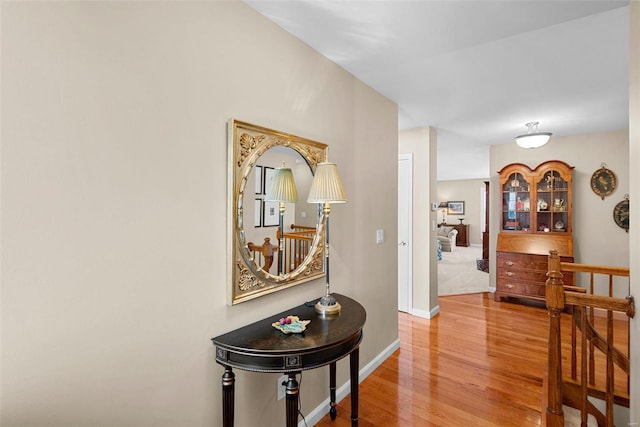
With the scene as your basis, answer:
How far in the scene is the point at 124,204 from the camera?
3.75 feet

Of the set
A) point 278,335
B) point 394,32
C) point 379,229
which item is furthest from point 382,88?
point 278,335

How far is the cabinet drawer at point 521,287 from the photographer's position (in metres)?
4.28

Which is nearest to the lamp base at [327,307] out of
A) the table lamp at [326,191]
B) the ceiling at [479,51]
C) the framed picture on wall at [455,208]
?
the table lamp at [326,191]

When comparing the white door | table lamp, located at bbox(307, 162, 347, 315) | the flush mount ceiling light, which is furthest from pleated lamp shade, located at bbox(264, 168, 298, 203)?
the flush mount ceiling light

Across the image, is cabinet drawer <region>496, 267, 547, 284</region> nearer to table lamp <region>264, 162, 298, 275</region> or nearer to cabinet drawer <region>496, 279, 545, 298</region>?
cabinet drawer <region>496, 279, 545, 298</region>

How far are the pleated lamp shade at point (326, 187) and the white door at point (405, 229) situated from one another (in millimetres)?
2497

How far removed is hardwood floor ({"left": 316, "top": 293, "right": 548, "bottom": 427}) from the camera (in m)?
2.11

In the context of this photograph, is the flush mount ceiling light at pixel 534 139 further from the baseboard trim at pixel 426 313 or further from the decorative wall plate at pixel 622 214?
the baseboard trim at pixel 426 313

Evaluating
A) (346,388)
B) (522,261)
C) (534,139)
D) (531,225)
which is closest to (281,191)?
(346,388)

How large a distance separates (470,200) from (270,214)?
1027 cm

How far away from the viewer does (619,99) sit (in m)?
2.89

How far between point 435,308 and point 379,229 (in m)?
1.92

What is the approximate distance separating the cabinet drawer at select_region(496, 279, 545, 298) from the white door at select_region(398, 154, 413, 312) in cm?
158

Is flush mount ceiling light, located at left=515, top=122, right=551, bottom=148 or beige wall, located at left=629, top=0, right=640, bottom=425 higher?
flush mount ceiling light, located at left=515, top=122, right=551, bottom=148
